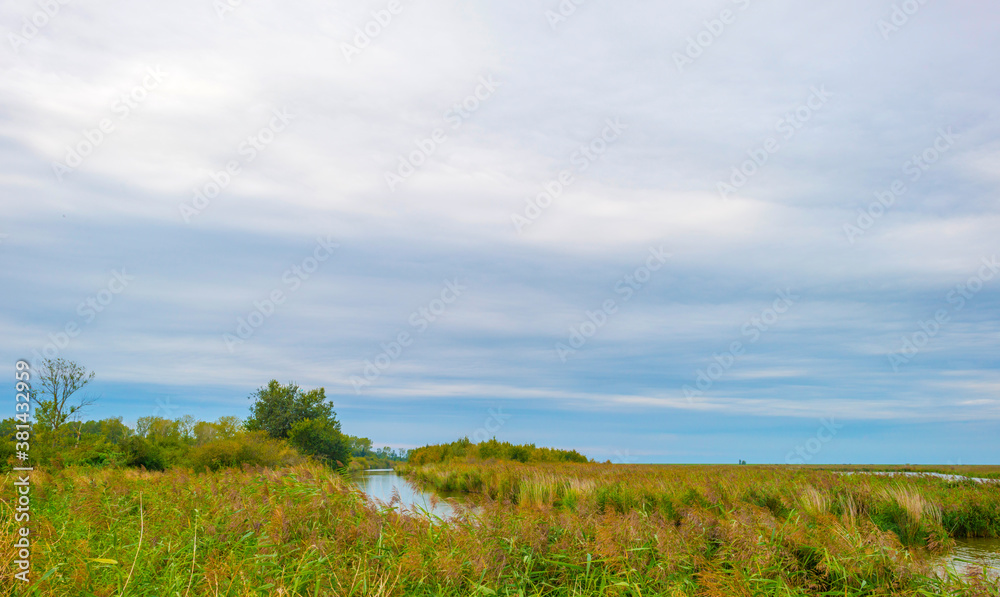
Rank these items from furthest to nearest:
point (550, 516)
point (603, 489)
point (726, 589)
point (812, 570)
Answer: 1. point (603, 489)
2. point (550, 516)
3. point (812, 570)
4. point (726, 589)

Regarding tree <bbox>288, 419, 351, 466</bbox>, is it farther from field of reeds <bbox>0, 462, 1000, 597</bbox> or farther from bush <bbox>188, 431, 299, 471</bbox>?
field of reeds <bbox>0, 462, 1000, 597</bbox>

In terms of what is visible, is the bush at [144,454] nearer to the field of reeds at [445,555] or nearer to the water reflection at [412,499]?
the water reflection at [412,499]

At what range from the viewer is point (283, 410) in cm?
4391

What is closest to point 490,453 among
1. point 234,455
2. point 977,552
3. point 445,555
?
point 234,455

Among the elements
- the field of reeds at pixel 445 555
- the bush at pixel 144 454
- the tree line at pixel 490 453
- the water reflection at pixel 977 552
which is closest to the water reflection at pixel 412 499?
the field of reeds at pixel 445 555

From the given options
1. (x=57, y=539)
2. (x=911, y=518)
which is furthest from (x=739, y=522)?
(x=911, y=518)

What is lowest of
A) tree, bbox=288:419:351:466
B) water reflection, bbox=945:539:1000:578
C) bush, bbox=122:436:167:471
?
water reflection, bbox=945:539:1000:578

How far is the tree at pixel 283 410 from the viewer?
4300 cm

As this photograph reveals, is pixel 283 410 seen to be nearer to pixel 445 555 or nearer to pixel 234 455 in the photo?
pixel 234 455

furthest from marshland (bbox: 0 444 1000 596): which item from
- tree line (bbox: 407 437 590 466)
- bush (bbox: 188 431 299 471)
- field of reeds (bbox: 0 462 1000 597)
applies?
tree line (bbox: 407 437 590 466)

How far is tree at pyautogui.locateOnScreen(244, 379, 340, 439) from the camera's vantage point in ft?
141

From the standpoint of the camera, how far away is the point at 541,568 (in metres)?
5.99

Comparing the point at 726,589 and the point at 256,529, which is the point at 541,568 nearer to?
the point at 726,589

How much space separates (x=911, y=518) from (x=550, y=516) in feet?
34.9
